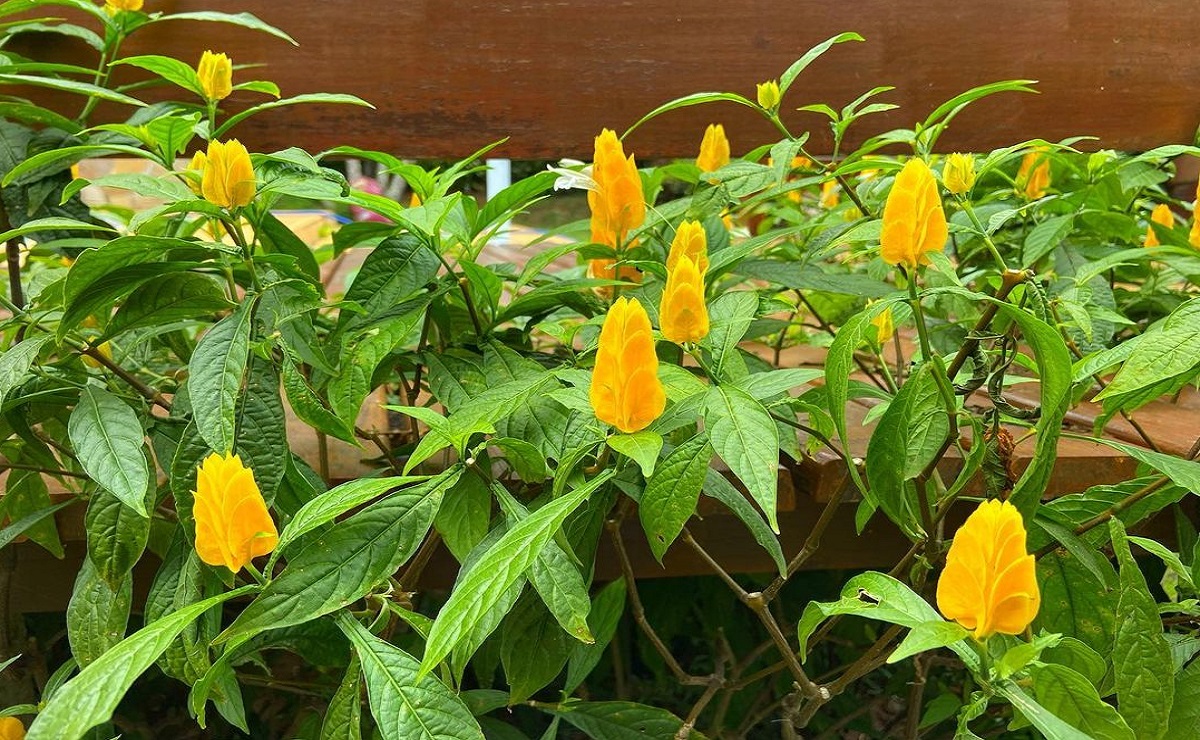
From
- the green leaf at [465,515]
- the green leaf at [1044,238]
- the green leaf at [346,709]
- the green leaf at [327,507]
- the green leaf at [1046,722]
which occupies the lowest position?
the green leaf at [346,709]

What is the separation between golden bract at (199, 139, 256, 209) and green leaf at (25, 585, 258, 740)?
1.18 feet

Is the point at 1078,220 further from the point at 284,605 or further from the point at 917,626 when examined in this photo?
the point at 284,605

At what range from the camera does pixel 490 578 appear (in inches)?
22.5

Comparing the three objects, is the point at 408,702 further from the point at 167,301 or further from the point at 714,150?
the point at 714,150

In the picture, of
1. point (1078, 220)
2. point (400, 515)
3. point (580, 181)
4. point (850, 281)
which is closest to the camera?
point (400, 515)

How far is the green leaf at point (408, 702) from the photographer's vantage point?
1.98 feet

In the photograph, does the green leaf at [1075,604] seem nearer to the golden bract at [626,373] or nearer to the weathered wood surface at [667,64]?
the golden bract at [626,373]

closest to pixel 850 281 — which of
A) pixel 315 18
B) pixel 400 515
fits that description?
pixel 400 515

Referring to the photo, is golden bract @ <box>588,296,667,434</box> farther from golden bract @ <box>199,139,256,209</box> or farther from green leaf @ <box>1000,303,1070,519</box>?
golden bract @ <box>199,139,256,209</box>

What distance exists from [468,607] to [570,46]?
1078mm

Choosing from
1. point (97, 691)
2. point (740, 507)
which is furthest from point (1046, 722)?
point (97, 691)

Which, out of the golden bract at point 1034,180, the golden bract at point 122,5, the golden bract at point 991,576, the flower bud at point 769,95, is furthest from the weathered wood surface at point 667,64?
the golden bract at point 991,576

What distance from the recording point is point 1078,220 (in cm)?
126

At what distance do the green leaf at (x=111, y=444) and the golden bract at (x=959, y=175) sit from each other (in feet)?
2.48
